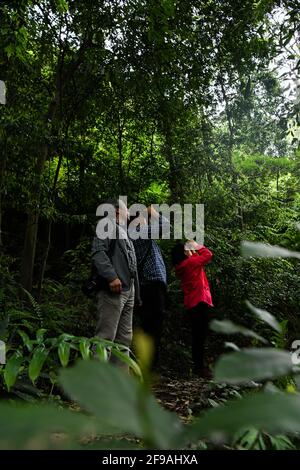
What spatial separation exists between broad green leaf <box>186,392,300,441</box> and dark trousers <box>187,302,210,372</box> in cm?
467

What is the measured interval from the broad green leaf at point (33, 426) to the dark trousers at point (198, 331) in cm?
472

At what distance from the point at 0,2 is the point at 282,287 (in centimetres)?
458

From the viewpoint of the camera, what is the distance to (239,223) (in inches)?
275

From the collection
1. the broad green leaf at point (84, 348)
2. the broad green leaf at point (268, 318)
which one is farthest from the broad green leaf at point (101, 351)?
the broad green leaf at point (268, 318)

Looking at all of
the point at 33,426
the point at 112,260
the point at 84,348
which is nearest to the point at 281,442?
the point at 84,348

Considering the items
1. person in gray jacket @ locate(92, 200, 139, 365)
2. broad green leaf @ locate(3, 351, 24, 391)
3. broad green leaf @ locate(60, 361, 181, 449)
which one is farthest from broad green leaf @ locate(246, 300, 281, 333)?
person in gray jacket @ locate(92, 200, 139, 365)

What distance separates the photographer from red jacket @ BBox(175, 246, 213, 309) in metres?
4.91

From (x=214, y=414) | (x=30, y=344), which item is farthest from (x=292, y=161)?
(x=214, y=414)

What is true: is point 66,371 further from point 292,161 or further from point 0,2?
point 292,161

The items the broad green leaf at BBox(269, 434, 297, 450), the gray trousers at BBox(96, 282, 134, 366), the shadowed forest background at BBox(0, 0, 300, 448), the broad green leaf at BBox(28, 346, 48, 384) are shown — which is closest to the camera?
the broad green leaf at BBox(269, 434, 297, 450)

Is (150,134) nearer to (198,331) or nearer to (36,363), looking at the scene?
(198,331)

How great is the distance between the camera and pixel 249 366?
1.12 feet

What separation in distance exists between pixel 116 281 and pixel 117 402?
3580 mm

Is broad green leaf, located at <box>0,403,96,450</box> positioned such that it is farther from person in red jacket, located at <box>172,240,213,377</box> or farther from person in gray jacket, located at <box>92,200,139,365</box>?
person in red jacket, located at <box>172,240,213,377</box>
